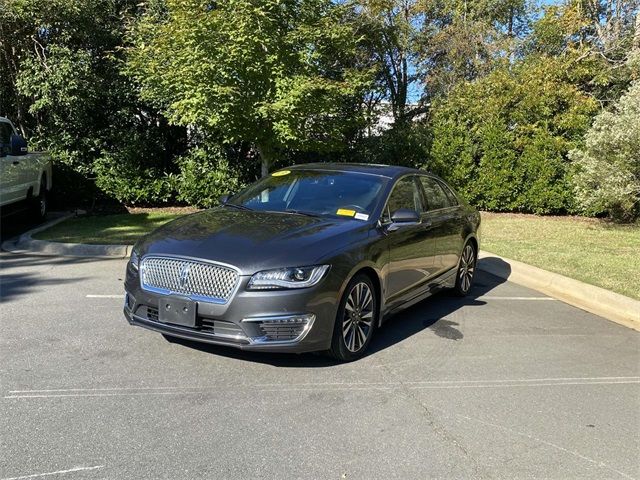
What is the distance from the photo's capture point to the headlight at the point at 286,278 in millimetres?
4082

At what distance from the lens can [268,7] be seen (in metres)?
10.3

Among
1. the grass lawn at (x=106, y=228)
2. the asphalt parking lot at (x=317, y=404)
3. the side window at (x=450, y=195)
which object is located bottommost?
the asphalt parking lot at (x=317, y=404)

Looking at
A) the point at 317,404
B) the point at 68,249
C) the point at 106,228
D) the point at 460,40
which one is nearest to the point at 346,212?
the point at 317,404

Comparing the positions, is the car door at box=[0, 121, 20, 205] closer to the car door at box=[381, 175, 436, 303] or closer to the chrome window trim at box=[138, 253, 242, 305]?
the chrome window trim at box=[138, 253, 242, 305]

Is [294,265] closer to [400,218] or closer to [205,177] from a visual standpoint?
[400,218]

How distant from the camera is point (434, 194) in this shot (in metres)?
6.59

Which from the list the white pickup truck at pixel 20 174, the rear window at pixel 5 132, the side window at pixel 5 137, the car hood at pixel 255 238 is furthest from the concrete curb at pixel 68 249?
the car hood at pixel 255 238

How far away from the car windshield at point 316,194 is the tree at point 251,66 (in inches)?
189

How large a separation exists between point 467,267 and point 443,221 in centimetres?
107

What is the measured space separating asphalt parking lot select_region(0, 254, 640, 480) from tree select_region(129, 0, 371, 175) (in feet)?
18.8

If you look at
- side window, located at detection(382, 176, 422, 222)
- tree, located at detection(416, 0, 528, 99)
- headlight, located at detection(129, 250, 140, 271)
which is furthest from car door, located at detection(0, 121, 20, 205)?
tree, located at detection(416, 0, 528, 99)

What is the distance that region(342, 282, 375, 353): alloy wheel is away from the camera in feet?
15.0

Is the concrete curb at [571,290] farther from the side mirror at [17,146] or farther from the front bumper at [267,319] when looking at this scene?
the side mirror at [17,146]

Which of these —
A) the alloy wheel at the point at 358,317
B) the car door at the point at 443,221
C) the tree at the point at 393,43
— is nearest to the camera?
the alloy wheel at the point at 358,317
